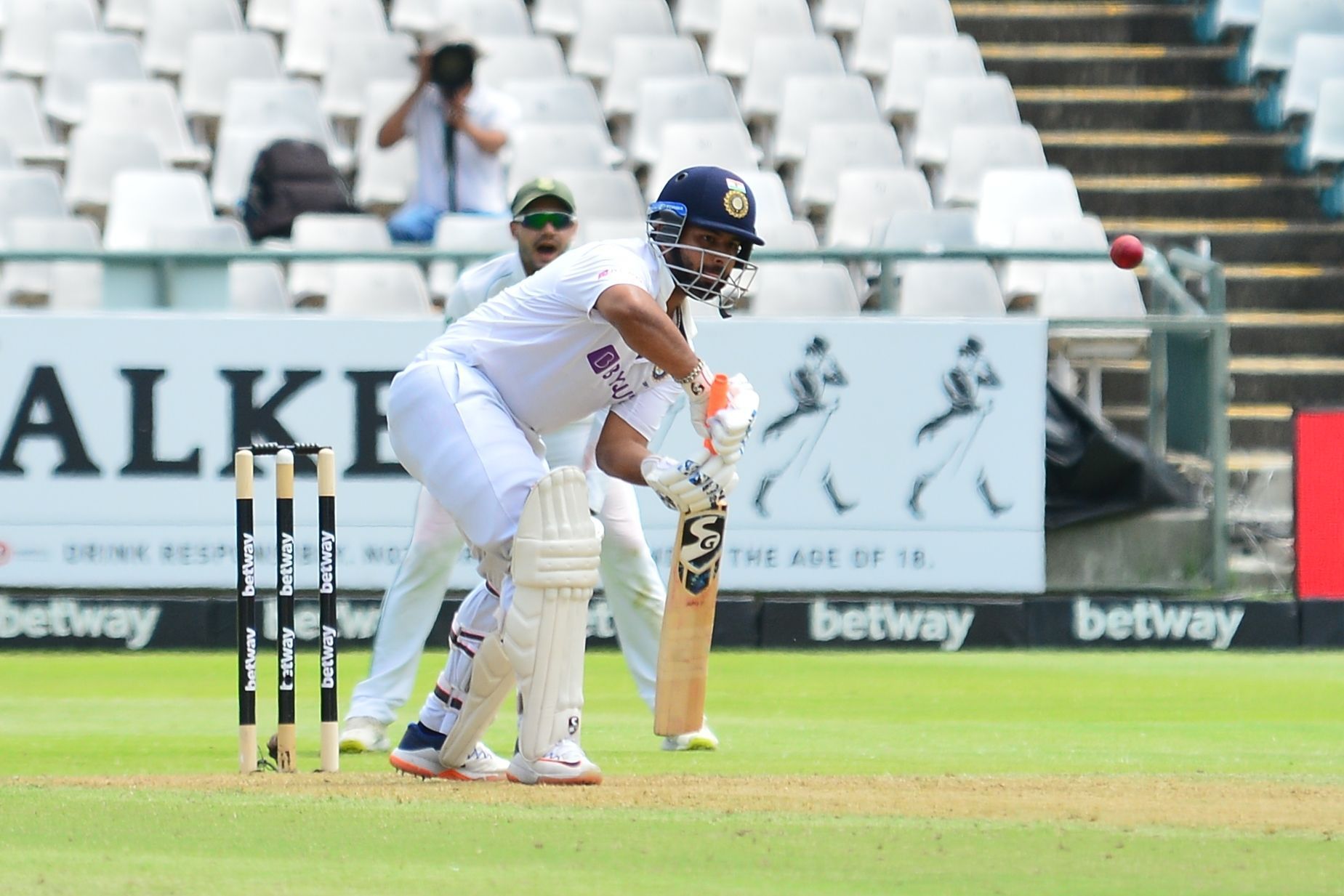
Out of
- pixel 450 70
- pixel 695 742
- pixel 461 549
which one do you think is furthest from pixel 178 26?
pixel 695 742

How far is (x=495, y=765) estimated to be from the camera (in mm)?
5316

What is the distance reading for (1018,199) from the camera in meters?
11.4

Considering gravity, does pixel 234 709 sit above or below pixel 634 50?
below

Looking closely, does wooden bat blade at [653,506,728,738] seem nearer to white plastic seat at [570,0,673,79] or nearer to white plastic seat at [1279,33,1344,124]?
white plastic seat at [570,0,673,79]

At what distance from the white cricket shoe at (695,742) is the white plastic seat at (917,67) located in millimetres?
7122

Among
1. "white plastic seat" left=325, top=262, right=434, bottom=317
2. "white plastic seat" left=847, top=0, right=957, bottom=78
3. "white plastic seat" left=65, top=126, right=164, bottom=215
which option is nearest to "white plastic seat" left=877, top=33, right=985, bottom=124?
"white plastic seat" left=847, top=0, right=957, bottom=78

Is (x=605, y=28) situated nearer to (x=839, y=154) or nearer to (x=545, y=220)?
(x=839, y=154)

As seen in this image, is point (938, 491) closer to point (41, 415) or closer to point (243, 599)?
point (41, 415)

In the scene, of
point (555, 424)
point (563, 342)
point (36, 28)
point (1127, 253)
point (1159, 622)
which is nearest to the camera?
point (563, 342)

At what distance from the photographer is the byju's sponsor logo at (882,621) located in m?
9.60

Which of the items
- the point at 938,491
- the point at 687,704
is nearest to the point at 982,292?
the point at 938,491

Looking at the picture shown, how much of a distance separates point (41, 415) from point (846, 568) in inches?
144

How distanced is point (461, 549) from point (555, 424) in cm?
150

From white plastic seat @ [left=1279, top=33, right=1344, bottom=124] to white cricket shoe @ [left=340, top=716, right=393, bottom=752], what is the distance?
860cm
